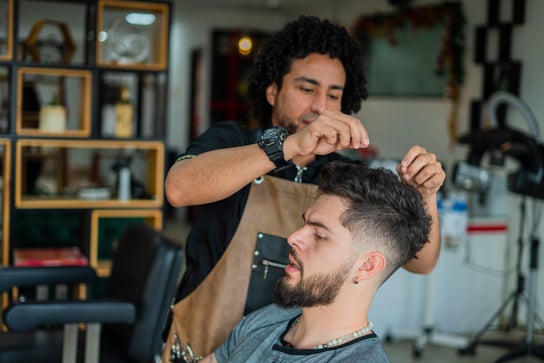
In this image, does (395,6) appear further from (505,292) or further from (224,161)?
(224,161)

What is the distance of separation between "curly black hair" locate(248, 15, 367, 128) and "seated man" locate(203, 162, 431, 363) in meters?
0.44

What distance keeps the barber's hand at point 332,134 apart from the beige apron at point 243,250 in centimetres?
37

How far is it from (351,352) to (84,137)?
265cm

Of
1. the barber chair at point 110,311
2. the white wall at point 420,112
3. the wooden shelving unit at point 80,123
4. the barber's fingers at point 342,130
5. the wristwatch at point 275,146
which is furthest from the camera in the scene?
the white wall at point 420,112

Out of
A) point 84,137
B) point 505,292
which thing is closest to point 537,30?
point 505,292

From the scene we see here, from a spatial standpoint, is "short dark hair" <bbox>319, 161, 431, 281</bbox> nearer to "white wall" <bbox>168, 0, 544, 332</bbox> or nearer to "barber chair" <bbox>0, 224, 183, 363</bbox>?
"barber chair" <bbox>0, 224, 183, 363</bbox>

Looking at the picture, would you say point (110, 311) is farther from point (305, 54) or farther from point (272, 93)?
Answer: point (305, 54)

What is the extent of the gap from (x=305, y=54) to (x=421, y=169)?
0.51 m

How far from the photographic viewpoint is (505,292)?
530cm

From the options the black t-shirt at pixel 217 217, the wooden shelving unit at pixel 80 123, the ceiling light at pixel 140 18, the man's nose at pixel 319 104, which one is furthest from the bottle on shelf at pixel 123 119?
the man's nose at pixel 319 104

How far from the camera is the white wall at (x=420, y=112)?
498 centimetres

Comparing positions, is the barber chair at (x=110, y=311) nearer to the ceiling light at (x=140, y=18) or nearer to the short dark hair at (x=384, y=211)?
the short dark hair at (x=384, y=211)

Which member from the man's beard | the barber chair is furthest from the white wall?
the man's beard

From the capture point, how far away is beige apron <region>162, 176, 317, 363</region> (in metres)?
1.85
